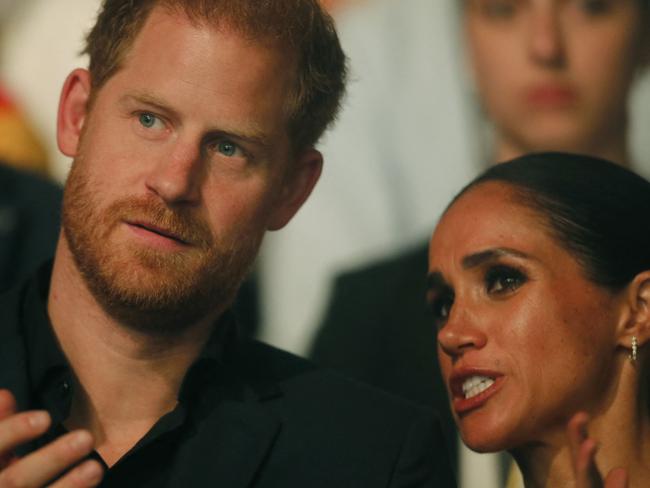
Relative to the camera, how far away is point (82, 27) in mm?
2842

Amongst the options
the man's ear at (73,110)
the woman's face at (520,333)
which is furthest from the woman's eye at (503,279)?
the man's ear at (73,110)

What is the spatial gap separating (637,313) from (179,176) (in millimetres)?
712

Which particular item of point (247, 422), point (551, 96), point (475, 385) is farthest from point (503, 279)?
point (551, 96)

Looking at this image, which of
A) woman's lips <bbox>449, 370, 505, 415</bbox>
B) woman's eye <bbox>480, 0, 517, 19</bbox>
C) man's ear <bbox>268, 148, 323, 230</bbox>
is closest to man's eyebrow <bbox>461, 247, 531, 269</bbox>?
woman's lips <bbox>449, 370, 505, 415</bbox>

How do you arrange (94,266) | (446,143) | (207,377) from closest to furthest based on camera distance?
(94,266) < (207,377) < (446,143)

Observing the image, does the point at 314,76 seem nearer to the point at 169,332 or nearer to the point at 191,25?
the point at 191,25

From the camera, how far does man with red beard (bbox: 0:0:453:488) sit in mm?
1623

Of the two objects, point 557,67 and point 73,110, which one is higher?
point 73,110

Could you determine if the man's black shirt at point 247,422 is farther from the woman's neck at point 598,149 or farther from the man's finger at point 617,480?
the woman's neck at point 598,149

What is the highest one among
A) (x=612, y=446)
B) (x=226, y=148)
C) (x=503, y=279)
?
(x=226, y=148)

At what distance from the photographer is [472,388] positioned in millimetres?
1775

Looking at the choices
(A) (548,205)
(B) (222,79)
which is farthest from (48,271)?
(A) (548,205)

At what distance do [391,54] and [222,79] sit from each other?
1198 millimetres

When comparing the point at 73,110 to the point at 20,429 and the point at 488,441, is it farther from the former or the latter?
the point at 488,441
